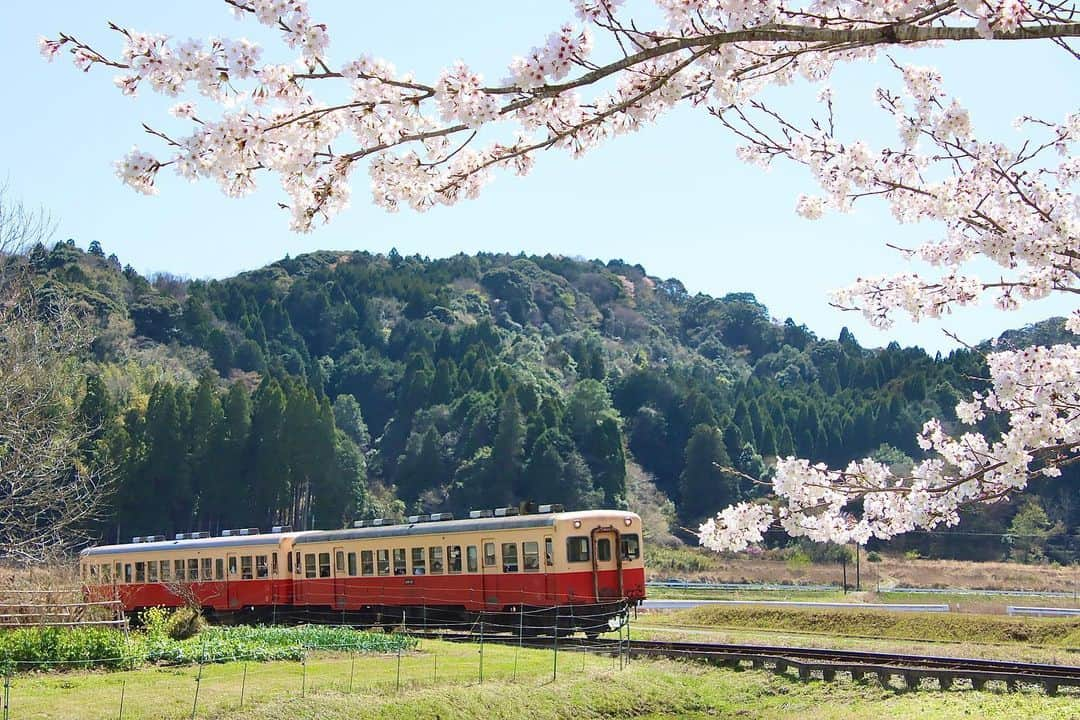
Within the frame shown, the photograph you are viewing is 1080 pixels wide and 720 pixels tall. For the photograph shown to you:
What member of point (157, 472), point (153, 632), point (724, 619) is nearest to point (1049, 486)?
point (724, 619)

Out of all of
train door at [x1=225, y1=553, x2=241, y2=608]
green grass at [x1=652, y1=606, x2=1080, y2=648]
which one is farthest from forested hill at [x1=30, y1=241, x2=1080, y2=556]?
train door at [x1=225, y1=553, x2=241, y2=608]

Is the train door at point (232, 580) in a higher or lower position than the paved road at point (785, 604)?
higher

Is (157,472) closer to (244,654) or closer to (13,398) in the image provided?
(13,398)

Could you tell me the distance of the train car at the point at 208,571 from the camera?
2748cm

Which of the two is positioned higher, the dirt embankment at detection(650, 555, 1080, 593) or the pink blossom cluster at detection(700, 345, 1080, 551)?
the pink blossom cluster at detection(700, 345, 1080, 551)

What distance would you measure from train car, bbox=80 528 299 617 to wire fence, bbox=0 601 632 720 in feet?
17.9

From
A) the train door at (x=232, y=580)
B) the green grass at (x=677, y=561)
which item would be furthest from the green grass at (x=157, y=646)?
the green grass at (x=677, y=561)

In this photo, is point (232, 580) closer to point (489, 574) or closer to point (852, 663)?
point (489, 574)

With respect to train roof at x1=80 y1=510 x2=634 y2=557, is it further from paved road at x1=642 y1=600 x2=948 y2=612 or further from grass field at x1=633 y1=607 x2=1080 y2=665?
paved road at x1=642 y1=600 x2=948 y2=612

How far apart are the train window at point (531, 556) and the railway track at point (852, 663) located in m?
1.31

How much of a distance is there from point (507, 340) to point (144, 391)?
52806 millimetres

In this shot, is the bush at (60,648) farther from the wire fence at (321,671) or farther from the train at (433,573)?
the train at (433,573)

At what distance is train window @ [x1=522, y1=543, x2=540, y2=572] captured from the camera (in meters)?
22.2

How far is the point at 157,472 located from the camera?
66.1 m
